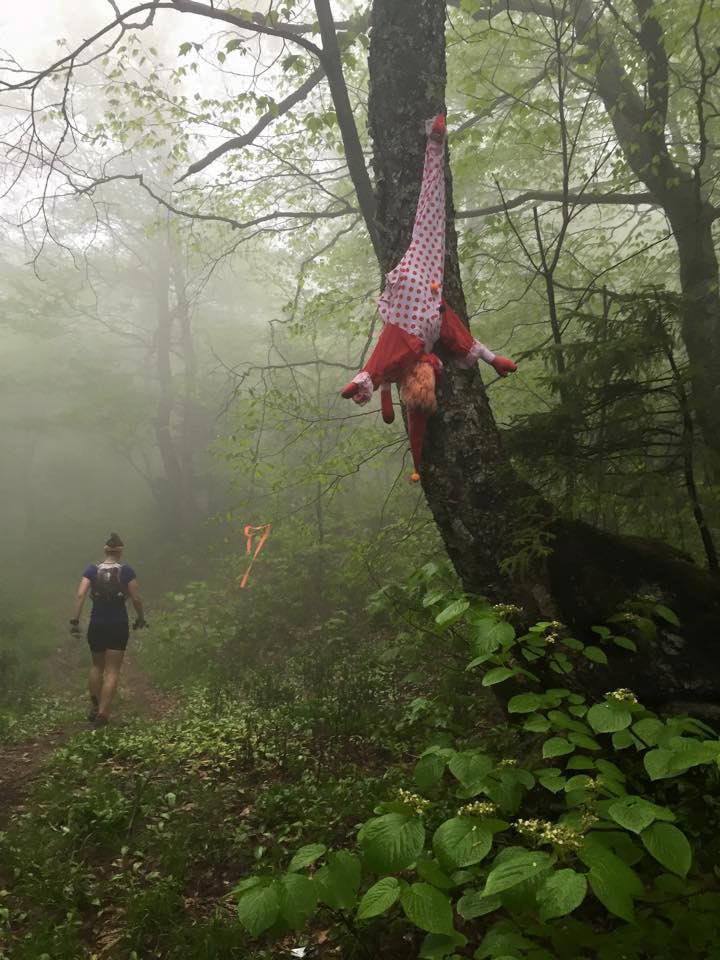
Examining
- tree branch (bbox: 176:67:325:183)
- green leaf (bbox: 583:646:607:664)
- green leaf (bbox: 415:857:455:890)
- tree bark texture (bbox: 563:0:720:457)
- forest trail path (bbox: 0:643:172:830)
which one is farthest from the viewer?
tree branch (bbox: 176:67:325:183)

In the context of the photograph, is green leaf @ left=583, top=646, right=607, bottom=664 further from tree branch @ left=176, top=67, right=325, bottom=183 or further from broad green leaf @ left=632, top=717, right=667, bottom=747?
tree branch @ left=176, top=67, right=325, bottom=183

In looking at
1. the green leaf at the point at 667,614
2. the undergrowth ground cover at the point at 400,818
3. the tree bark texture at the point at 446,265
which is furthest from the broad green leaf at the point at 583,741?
the tree bark texture at the point at 446,265

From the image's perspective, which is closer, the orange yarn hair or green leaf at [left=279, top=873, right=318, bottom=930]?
green leaf at [left=279, top=873, right=318, bottom=930]

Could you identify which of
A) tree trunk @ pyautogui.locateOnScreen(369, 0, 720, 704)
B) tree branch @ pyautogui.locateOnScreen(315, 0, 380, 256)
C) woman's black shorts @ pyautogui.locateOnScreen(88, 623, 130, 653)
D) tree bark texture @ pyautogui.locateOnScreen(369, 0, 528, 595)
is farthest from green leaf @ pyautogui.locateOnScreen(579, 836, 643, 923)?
woman's black shorts @ pyautogui.locateOnScreen(88, 623, 130, 653)

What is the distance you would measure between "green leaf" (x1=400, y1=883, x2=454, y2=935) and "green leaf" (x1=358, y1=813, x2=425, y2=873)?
64 millimetres

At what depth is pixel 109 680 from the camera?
7.10 m

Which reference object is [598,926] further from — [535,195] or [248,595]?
[248,595]

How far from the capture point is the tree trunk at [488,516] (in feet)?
11.0

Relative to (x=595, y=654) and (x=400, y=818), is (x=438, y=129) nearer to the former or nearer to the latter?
(x=595, y=654)

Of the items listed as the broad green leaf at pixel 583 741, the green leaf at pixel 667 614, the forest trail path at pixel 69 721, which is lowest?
the forest trail path at pixel 69 721

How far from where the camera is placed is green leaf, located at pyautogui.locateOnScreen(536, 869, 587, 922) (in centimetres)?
140

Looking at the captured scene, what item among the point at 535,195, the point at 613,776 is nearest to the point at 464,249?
the point at 535,195

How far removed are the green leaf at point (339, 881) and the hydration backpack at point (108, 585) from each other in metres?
6.17

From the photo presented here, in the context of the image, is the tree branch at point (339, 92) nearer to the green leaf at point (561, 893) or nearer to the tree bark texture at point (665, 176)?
the tree bark texture at point (665, 176)
